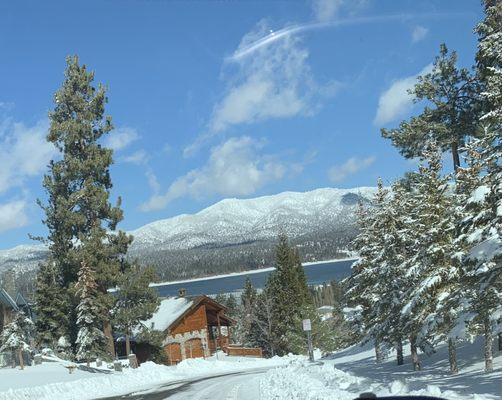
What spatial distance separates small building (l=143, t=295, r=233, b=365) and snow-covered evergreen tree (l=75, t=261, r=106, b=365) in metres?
14.1

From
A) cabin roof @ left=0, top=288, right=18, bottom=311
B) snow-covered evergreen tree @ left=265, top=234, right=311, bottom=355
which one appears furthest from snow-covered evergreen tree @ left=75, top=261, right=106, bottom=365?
snow-covered evergreen tree @ left=265, top=234, right=311, bottom=355

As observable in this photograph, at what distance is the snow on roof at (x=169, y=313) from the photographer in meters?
54.6

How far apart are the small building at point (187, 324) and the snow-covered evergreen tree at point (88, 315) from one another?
553 inches

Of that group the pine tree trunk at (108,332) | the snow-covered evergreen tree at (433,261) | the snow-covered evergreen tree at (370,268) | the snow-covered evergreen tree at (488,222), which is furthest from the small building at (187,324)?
the snow-covered evergreen tree at (488,222)

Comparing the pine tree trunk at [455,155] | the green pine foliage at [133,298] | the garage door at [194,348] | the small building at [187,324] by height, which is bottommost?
the garage door at [194,348]

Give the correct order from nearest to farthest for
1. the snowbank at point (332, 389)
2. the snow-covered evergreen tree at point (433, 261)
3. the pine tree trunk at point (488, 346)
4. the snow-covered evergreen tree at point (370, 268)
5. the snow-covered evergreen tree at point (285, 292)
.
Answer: the snowbank at point (332, 389), the pine tree trunk at point (488, 346), the snow-covered evergreen tree at point (433, 261), the snow-covered evergreen tree at point (370, 268), the snow-covered evergreen tree at point (285, 292)

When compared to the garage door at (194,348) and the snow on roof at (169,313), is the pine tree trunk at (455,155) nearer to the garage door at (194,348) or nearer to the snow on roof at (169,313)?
the snow on roof at (169,313)

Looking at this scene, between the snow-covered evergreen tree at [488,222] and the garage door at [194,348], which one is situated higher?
the snow-covered evergreen tree at [488,222]

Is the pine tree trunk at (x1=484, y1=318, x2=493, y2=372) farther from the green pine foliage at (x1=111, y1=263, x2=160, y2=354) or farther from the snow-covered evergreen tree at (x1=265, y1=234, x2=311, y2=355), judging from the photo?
the snow-covered evergreen tree at (x1=265, y1=234, x2=311, y2=355)

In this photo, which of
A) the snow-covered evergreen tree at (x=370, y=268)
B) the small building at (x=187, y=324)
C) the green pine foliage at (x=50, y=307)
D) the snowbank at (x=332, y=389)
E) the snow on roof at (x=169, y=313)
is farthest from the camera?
the small building at (x=187, y=324)

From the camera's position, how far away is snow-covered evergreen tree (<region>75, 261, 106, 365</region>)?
1496 inches

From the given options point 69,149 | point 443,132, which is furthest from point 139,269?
point 443,132

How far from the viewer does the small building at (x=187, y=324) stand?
181 ft

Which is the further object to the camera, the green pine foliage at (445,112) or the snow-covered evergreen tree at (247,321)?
the snow-covered evergreen tree at (247,321)
